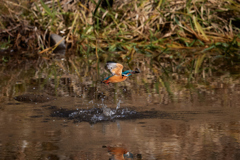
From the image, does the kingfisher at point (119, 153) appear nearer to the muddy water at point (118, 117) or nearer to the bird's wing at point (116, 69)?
the muddy water at point (118, 117)

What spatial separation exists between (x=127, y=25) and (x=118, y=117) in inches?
245

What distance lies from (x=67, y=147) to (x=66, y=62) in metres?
5.34

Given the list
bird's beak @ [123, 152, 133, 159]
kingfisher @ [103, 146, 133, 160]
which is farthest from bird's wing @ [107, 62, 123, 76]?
Result: bird's beak @ [123, 152, 133, 159]

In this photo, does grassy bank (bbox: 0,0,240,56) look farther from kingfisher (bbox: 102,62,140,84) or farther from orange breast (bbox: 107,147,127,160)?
orange breast (bbox: 107,147,127,160)

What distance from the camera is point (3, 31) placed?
10266mm

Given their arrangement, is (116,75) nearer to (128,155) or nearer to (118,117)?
(118,117)

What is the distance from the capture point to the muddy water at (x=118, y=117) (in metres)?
3.25

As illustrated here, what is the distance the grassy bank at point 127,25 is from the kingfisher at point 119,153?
20.8 ft

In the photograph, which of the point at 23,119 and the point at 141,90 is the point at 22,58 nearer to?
the point at 141,90

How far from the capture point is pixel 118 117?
438cm

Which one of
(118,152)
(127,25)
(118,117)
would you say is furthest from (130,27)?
(118,152)

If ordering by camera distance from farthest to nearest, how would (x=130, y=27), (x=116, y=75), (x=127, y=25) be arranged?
(x=127, y=25), (x=130, y=27), (x=116, y=75)

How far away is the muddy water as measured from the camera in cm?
325

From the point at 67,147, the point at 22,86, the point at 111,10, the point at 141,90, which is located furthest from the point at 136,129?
the point at 111,10
